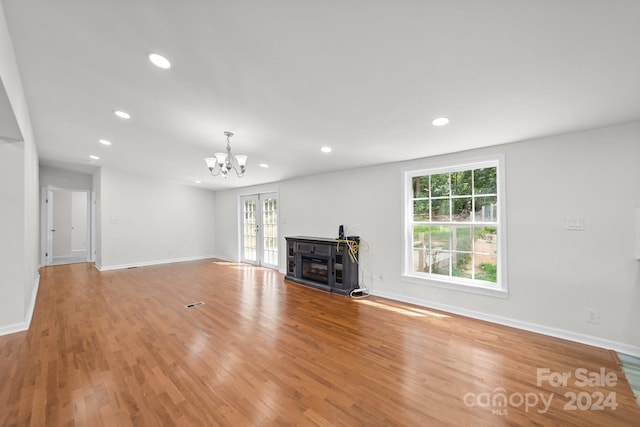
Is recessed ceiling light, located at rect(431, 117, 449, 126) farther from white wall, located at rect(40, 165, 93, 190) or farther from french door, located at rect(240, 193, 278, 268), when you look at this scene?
white wall, located at rect(40, 165, 93, 190)

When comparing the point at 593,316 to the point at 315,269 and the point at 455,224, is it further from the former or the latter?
the point at 315,269

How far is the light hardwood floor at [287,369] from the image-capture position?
163cm

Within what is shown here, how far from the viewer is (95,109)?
2779 mm

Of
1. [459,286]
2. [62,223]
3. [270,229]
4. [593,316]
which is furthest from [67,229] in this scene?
[593,316]

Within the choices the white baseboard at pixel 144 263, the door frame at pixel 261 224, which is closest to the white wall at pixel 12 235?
the white baseboard at pixel 144 263

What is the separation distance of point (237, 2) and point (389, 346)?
9.67 feet

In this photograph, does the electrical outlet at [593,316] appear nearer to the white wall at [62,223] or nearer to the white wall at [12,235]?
the white wall at [12,235]

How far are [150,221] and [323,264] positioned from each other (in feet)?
17.1

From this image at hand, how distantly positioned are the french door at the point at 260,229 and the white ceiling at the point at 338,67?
3433mm

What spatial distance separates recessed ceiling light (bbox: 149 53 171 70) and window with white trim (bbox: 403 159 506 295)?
335 centimetres

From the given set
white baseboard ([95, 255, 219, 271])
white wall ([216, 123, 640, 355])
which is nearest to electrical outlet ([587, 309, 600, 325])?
white wall ([216, 123, 640, 355])

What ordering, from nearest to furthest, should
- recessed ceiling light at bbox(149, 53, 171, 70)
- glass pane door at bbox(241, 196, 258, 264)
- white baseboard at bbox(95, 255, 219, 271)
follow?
recessed ceiling light at bbox(149, 53, 171, 70)
white baseboard at bbox(95, 255, 219, 271)
glass pane door at bbox(241, 196, 258, 264)

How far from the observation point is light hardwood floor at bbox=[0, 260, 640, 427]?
1.63 meters

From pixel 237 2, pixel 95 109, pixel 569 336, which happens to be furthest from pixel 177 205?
pixel 569 336
